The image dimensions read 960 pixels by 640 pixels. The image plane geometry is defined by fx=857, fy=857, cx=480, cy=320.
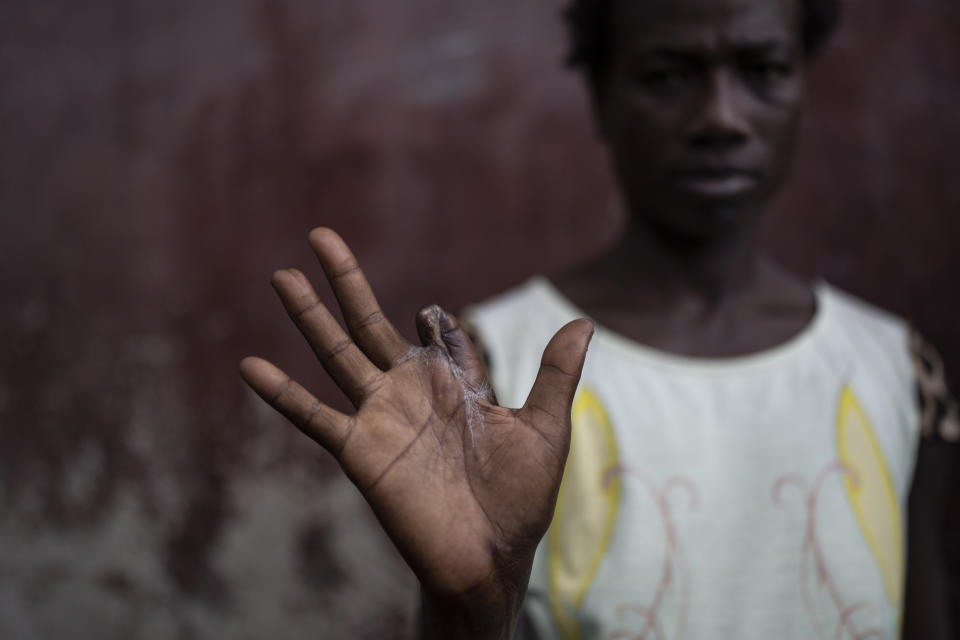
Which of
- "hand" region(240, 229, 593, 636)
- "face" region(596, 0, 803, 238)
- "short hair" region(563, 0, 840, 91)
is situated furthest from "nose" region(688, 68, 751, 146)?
"hand" region(240, 229, 593, 636)

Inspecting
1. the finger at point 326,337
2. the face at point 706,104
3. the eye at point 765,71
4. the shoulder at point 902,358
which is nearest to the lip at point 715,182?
the face at point 706,104

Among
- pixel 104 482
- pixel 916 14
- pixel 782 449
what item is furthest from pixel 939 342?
pixel 104 482

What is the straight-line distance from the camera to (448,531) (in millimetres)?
690

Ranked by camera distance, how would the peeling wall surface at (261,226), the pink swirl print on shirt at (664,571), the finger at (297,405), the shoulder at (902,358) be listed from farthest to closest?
the peeling wall surface at (261,226), the shoulder at (902,358), the pink swirl print on shirt at (664,571), the finger at (297,405)

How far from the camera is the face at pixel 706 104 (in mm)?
1022

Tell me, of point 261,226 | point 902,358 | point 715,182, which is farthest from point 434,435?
point 261,226

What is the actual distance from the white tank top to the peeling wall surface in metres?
0.55

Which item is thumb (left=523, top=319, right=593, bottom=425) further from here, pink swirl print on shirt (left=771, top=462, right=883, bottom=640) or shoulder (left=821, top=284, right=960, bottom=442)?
shoulder (left=821, top=284, right=960, bottom=442)

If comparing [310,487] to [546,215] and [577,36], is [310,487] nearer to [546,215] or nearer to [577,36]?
[546,215]

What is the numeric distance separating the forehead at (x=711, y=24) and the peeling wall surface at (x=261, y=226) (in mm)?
572

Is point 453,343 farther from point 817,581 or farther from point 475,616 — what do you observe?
point 817,581

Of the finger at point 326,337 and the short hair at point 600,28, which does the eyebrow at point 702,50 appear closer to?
the short hair at point 600,28

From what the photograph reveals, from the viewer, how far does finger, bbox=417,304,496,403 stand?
0.75 m

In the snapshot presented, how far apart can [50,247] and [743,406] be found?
1.17m
